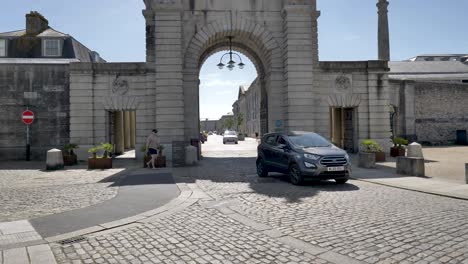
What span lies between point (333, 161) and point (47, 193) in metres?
→ 7.96

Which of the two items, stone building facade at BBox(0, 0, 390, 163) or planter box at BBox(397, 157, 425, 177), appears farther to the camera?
stone building facade at BBox(0, 0, 390, 163)

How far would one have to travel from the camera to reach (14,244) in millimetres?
4387

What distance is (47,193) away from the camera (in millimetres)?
8328

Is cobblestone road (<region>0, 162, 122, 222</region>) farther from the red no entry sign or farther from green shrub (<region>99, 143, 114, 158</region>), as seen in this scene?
the red no entry sign

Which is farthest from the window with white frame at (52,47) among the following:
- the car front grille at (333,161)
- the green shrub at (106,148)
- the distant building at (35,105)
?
the car front grille at (333,161)


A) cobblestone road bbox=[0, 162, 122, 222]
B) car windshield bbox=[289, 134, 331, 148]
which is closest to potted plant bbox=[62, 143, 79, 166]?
cobblestone road bbox=[0, 162, 122, 222]

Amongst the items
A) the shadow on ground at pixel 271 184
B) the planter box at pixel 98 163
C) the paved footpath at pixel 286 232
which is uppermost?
the planter box at pixel 98 163

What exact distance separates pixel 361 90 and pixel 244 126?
6581 centimetres

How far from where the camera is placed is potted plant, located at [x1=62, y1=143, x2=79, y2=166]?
15766mm

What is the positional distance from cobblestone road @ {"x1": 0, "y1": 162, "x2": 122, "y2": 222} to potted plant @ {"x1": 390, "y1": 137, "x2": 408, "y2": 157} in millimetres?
15053

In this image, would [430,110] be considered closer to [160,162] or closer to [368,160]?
[368,160]

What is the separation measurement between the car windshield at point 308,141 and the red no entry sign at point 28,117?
570 inches

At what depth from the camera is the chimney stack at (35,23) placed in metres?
25.0

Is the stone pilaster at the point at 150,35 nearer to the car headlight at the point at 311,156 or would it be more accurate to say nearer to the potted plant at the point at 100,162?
the potted plant at the point at 100,162
